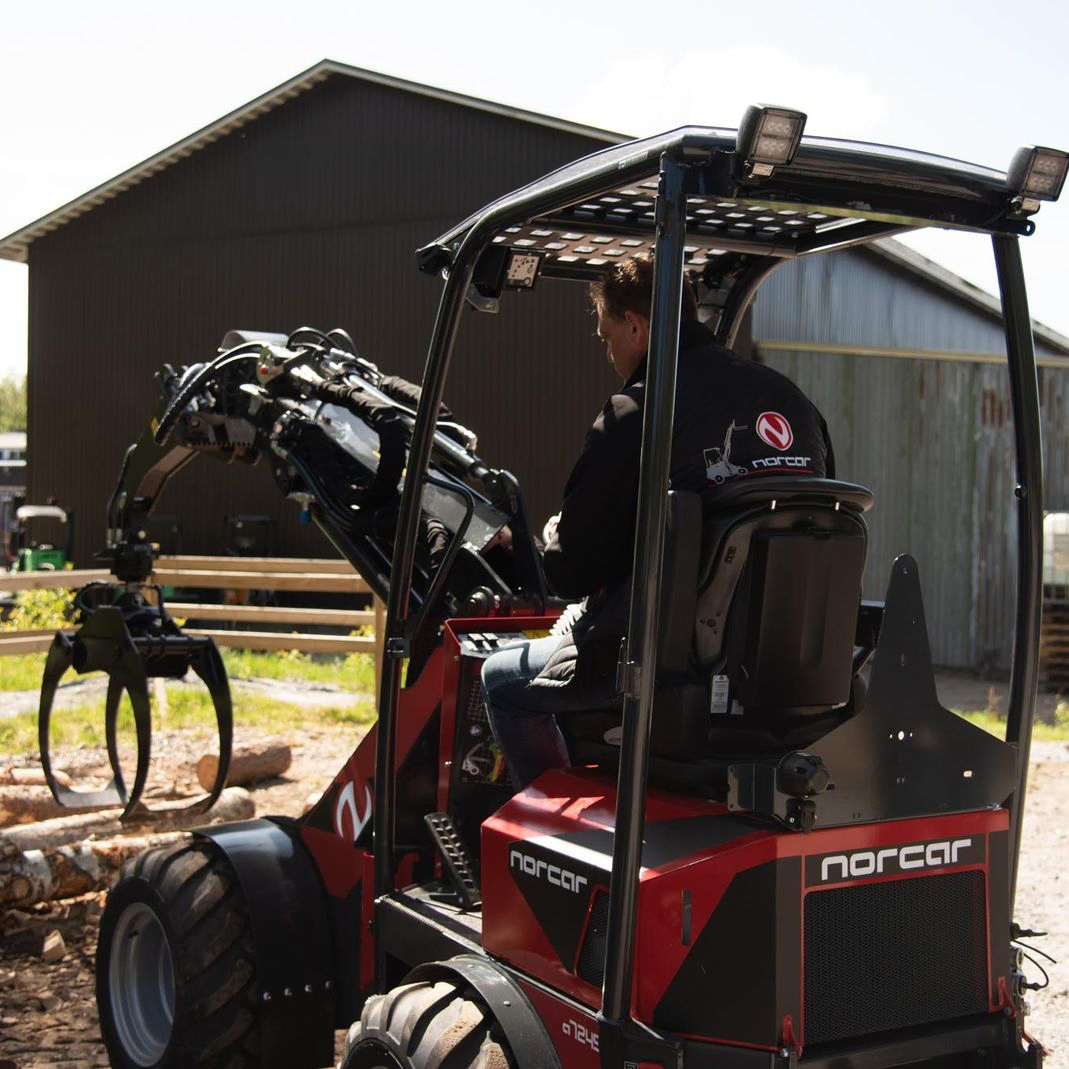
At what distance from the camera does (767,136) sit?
2689 mm

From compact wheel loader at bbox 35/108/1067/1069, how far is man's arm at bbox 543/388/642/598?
0.74ft

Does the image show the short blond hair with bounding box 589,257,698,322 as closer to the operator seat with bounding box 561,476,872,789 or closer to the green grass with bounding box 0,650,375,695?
the operator seat with bounding box 561,476,872,789

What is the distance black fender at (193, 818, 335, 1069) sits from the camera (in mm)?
4230

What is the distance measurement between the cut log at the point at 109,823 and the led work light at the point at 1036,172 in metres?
5.05

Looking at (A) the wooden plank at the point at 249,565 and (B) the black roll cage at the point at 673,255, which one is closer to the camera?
(B) the black roll cage at the point at 673,255

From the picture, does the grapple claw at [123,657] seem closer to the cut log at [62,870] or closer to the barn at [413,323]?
the cut log at [62,870]

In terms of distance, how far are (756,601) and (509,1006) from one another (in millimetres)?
1074

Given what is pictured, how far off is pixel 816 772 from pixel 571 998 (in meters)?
0.79

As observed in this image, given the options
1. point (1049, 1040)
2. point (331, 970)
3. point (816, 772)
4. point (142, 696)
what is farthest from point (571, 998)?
point (142, 696)

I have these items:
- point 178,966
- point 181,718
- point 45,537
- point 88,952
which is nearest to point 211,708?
point 181,718

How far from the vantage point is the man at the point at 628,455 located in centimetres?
312

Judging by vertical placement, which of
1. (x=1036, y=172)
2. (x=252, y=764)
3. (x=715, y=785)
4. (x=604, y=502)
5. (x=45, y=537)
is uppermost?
(x=1036, y=172)

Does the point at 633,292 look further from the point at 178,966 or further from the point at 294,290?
the point at 294,290

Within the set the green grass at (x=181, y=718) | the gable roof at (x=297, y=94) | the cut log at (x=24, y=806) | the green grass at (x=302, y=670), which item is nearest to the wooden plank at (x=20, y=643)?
the green grass at (x=181, y=718)
